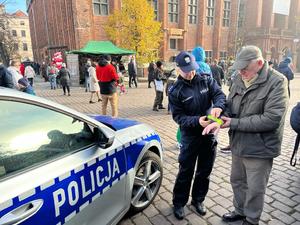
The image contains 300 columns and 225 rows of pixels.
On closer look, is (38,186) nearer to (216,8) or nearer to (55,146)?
(55,146)

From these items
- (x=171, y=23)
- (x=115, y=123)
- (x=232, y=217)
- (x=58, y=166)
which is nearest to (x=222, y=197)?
(x=232, y=217)

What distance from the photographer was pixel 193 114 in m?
2.66

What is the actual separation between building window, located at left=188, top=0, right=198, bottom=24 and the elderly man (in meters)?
28.4

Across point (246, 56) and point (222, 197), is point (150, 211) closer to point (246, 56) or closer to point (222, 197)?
point (222, 197)

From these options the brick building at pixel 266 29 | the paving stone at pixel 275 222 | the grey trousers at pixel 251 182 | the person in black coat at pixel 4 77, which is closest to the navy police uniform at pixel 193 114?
the grey trousers at pixel 251 182

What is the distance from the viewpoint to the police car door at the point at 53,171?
148cm

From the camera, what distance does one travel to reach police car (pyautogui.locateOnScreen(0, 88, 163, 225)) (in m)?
1.50

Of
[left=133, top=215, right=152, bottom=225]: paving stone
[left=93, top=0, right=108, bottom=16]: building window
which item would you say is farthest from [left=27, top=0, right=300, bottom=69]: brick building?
[left=133, top=215, right=152, bottom=225]: paving stone

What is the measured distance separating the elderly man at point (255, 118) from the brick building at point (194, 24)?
20651mm

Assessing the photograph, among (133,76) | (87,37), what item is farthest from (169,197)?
(87,37)

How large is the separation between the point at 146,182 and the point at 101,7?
2255 centimetres

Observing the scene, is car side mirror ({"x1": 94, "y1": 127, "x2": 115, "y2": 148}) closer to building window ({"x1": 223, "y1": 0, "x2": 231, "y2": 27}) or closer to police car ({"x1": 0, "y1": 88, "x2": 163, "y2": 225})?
police car ({"x1": 0, "y1": 88, "x2": 163, "y2": 225})

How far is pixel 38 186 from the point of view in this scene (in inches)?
61.1

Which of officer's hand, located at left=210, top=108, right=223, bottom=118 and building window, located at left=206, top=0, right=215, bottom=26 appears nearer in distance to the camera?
officer's hand, located at left=210, top=108, right=223, bottom=118
